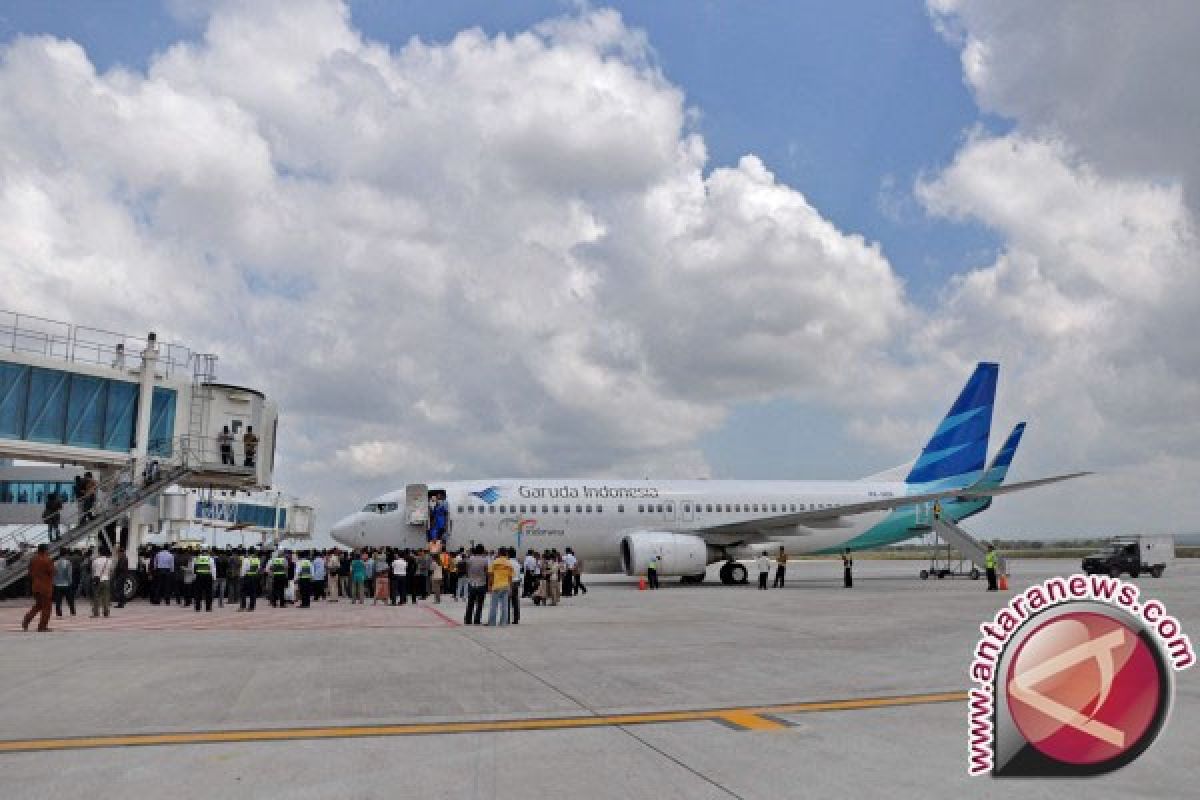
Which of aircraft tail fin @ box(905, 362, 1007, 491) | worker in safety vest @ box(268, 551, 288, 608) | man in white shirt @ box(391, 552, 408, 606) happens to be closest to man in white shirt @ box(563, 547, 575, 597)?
man in white shirt @ box(391, 552, 408, 606)

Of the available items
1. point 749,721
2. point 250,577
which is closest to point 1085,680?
point 749,721

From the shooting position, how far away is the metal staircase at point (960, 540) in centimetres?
3219

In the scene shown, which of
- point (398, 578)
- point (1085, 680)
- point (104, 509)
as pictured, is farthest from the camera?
point (104, 509)

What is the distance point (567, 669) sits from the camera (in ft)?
35.6

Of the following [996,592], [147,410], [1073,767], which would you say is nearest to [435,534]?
[147,410]

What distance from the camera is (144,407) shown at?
2619 centimetres

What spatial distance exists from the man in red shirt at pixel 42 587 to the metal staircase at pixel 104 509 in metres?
5.98

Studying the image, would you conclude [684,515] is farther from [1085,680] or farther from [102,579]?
[1085,680]

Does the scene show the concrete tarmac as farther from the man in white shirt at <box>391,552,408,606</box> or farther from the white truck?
the white truck

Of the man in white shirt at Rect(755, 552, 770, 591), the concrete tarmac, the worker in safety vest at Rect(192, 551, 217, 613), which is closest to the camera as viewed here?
the concrete tarmac

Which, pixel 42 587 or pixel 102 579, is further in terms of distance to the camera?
pixel 102 579

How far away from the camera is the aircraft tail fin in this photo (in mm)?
38000

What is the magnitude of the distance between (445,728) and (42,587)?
12102 millimetres

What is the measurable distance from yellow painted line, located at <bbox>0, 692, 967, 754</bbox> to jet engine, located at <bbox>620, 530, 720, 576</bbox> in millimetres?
21378
